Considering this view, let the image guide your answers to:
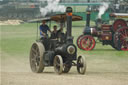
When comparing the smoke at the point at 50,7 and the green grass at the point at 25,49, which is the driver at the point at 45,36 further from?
the green grass at the point at 25,49

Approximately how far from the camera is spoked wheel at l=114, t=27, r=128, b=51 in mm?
18875

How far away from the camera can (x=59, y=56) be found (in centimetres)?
1059

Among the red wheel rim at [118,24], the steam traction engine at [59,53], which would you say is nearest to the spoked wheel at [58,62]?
the steam traction engine at [59,53]

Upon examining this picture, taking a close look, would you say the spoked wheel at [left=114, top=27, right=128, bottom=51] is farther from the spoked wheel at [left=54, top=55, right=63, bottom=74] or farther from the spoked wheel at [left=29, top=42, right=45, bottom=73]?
the spoked wheel at [left=54, top=55, right=63, bottom=74]

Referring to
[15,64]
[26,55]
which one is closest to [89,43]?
[26,55]

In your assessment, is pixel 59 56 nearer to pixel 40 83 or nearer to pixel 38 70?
pixel 38 70

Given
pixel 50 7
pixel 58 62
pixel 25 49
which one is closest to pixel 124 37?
pixel 25 49

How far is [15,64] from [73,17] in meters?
3.57

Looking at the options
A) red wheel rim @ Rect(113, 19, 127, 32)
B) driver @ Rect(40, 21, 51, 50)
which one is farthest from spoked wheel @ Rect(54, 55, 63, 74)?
red wheel rim @ Rect(113, 19, 127, 32)

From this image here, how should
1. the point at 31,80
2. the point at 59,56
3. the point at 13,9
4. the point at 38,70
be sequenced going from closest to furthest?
the point at 31,80 → the point at 59,56 → the point at 38,70 → the point at 13,9

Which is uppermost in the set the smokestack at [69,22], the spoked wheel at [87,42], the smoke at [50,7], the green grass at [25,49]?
the smokestack at [69,22]

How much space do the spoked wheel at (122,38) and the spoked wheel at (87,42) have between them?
47.5 inches

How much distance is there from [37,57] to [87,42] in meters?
7.87

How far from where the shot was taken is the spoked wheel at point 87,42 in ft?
63.1
